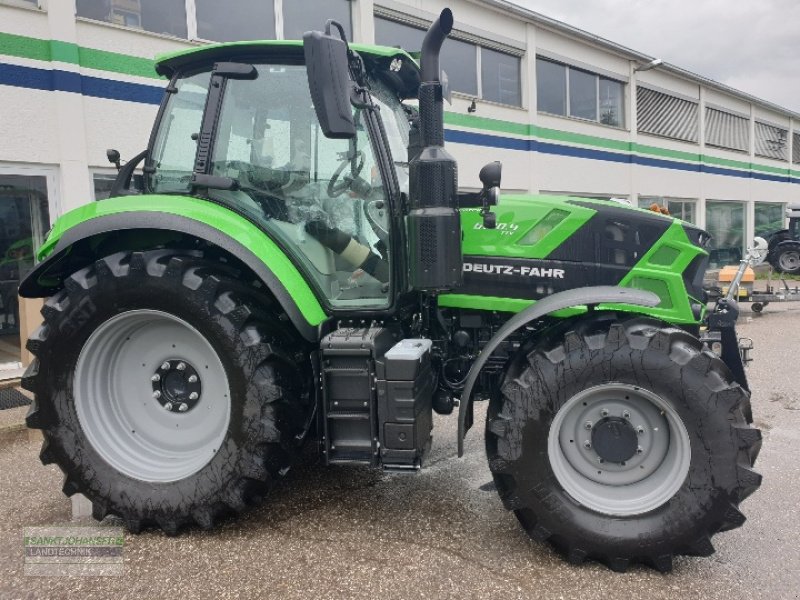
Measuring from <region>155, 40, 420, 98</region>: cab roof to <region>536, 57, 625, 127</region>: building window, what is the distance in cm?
→ 1043

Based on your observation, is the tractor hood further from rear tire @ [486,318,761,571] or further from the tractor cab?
the tractor cab

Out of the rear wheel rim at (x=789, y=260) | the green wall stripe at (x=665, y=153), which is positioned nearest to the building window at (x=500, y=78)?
the green wall stripe at (x=665, y=153)

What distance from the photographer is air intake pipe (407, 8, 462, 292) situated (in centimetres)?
285

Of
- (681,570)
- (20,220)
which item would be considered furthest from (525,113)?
(681,570)

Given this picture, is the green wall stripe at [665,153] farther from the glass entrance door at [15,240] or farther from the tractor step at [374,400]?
the tractor step at [374,400]

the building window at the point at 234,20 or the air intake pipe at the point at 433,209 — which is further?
the building window at the point at 234,20

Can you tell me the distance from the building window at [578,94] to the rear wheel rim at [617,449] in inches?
451

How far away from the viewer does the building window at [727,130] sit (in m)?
18.9

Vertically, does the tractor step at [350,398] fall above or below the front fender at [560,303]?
below

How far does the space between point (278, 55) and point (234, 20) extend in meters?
5.39

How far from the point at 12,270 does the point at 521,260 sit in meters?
5.70

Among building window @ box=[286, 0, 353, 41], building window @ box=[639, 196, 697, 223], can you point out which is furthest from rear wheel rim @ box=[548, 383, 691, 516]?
building window @ box=[639, 196, 697, 223]

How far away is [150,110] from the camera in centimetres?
716

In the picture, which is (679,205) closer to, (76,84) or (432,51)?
(76,84)
